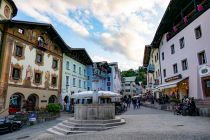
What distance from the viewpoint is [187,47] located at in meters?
21.4

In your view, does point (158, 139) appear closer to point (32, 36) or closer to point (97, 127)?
point (97, 127)

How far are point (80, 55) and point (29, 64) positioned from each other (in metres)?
14.8

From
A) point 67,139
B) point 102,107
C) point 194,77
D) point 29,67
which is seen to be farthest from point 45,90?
point 194,77

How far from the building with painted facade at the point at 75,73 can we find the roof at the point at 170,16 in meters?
14.5

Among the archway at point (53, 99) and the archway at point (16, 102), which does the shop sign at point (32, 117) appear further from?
the archway at point (53, 99)

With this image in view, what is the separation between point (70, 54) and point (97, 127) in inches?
884

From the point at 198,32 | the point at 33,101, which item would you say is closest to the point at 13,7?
the point at 33,101

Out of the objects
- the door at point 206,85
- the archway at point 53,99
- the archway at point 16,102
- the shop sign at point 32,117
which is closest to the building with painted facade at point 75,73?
the archway at point 53,99

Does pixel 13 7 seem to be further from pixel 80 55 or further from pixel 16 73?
pixel 80 55

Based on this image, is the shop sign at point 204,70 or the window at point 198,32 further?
the window at point 198,32

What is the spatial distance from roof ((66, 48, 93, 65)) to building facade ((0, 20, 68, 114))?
357 centimetres

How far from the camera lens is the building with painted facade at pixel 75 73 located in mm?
30703

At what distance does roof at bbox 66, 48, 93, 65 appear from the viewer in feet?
108

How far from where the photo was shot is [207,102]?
1545cm
